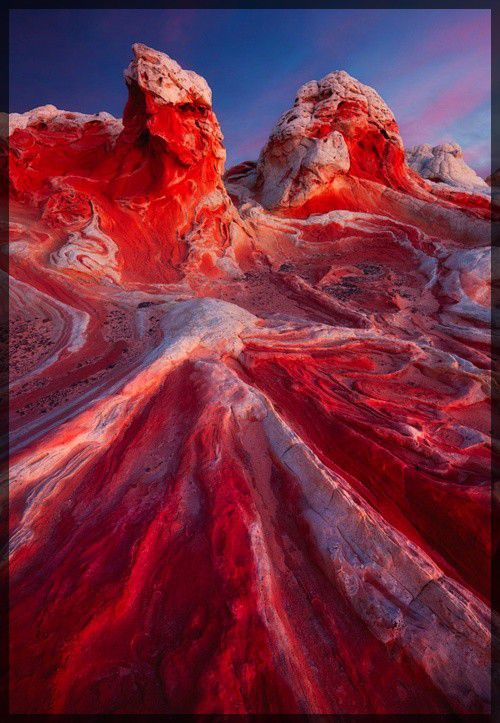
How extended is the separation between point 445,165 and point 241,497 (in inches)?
1495

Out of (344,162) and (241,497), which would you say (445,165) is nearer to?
(344,162)

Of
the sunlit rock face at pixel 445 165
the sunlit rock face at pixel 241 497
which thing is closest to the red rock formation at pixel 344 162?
the sunlit rock face at pixel 241 497

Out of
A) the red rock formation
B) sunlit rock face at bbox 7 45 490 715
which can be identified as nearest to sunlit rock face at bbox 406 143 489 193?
the red rock formation

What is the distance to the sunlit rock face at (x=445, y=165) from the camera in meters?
28.3

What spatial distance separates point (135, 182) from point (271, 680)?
17135 millimetres

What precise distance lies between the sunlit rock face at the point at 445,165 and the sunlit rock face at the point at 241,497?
23415 mm

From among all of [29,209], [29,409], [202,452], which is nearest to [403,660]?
[202,452]

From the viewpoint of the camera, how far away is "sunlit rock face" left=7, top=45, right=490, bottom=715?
7.84ft

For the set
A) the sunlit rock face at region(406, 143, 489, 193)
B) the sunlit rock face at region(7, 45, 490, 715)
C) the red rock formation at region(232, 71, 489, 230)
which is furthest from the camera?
the sunlit rock face at region(406, 143, 489, 193)

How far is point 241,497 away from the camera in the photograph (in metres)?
3.58

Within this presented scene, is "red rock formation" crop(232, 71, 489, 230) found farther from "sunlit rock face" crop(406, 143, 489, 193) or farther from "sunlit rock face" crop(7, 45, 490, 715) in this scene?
"sunlit rock face" crop(406, 143, 489, 193)

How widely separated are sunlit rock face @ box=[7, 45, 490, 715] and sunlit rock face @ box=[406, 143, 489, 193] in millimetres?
23415

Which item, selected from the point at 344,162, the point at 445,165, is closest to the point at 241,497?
the point at 344,162

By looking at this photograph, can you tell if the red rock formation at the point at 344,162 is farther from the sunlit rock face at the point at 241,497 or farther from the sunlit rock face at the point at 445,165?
the sunlit rock face at the point at 445,165
